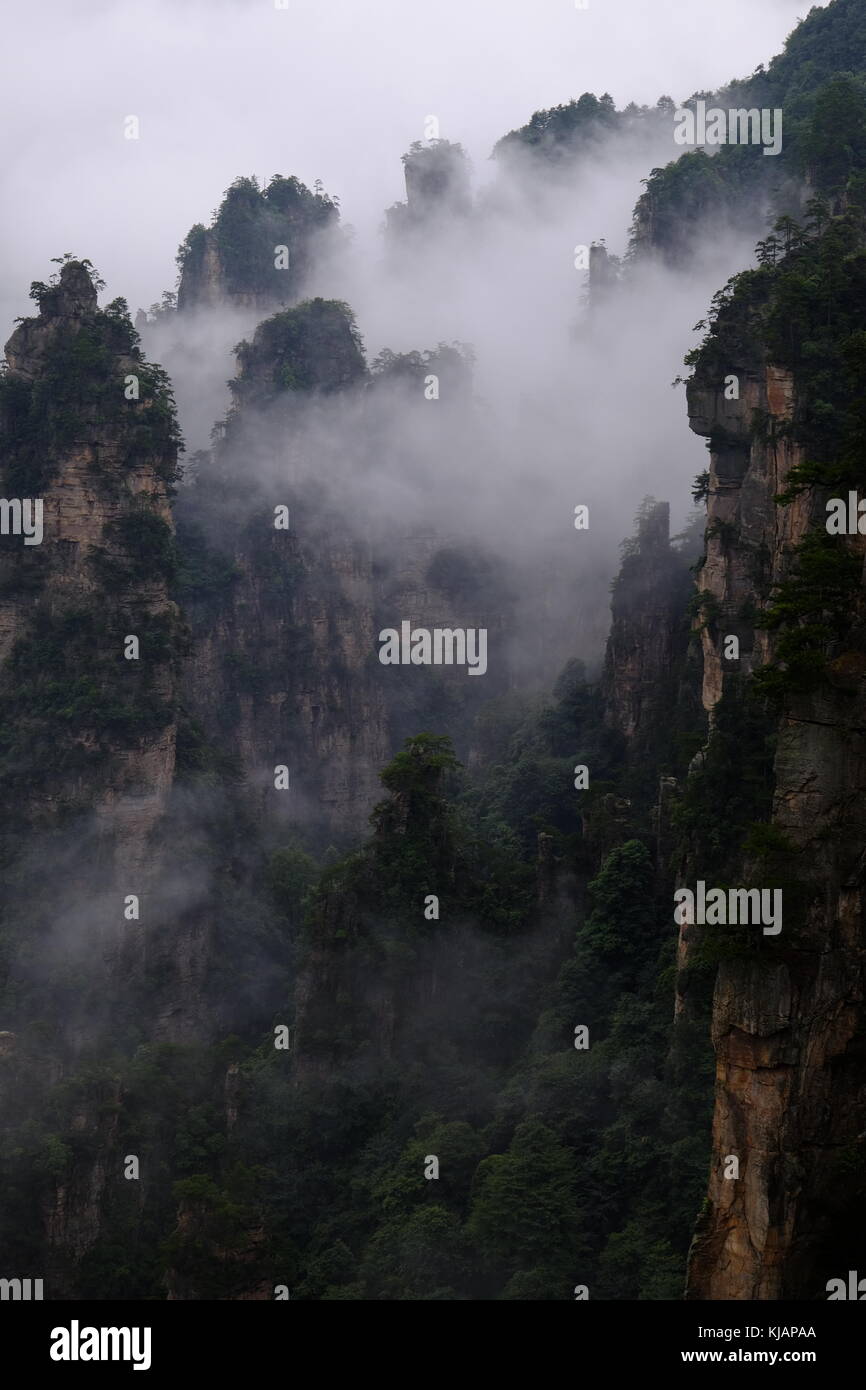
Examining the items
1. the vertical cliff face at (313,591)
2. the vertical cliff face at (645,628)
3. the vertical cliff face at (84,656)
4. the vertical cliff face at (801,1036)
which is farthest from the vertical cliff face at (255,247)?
the vertical cliff face at (801,1036)

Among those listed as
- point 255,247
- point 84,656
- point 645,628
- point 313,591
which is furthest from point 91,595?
point 255,247

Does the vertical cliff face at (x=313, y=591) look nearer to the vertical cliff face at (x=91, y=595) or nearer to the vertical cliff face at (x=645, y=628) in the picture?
the vertical cliff face at (x=91, y=595)

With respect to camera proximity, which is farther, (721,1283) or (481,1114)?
(481,1114)

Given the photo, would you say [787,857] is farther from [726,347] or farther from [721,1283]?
[726,347]

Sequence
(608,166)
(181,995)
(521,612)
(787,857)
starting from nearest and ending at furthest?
(787,857) → (181,995) → (521,612) → (608,166)

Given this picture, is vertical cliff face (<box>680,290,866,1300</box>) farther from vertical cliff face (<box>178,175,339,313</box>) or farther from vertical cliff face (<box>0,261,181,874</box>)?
vertical cliff face (<box>178,175,339,313</box>)

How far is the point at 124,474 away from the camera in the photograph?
60.5 metres

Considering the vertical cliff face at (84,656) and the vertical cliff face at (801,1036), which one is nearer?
the vertical cliff face at (801,1036)

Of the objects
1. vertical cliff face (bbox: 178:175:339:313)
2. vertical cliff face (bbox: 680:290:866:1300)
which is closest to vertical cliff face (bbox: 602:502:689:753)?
vertical cliff face (bbox: 680:290:866:1300)

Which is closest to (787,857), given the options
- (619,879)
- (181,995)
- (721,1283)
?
(721,1283)

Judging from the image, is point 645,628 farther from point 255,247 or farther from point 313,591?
point 255,247
